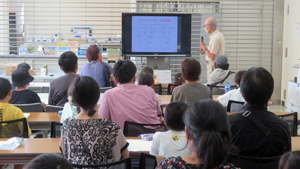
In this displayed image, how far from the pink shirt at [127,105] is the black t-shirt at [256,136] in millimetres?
1147

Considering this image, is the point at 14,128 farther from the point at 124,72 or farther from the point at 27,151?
the point at 124,72

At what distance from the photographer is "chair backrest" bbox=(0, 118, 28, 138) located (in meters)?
2.67

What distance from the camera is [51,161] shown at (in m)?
1.14

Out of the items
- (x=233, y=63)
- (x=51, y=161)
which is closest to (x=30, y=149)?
(x=51, y=161)

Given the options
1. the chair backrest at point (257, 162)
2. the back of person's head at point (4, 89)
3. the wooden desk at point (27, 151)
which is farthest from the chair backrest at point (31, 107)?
the chair backrest at point (257, 162)

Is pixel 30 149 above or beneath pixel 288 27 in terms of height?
beneath

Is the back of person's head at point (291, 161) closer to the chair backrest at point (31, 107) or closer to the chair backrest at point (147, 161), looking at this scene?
the chair backrest at point (147, 161)

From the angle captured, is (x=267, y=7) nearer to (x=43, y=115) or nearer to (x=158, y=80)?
(x=158, y=80)

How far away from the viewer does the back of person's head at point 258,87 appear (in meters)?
2.05

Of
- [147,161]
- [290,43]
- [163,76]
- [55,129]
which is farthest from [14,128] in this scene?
[290,43]

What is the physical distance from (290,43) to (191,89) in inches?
179

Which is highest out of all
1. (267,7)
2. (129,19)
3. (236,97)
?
(267,7)

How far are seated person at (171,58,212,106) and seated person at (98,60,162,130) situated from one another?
0.43 meters

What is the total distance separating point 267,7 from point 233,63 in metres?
1.48
